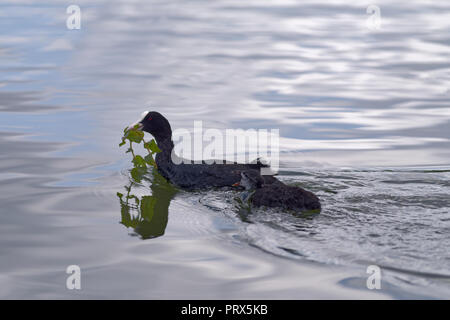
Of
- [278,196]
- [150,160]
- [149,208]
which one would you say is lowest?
[149,208]

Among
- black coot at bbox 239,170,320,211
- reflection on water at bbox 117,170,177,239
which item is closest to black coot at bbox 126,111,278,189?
reflection on water at bbox 117,170,177,239

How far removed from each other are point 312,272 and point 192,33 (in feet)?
49.7

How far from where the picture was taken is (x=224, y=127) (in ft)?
41.9

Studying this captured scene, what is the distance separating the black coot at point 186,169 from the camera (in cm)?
973

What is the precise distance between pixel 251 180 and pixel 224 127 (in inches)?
148

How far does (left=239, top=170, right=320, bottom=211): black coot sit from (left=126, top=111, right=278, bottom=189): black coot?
0.48m

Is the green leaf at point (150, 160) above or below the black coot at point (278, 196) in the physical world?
above

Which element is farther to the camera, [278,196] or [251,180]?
[251,180]

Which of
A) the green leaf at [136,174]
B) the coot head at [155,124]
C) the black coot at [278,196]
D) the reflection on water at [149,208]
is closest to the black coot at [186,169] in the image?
the coot head at [155,124]

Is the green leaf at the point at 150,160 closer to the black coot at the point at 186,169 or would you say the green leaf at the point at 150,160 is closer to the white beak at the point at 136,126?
the black coot at the point at 186,169

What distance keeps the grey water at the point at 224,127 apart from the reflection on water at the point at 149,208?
0.12ft

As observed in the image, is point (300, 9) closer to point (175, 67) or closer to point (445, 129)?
point (175, 67)

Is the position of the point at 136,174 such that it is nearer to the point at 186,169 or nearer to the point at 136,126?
the point at 136,126

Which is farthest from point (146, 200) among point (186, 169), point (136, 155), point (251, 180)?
point (251, 180)
